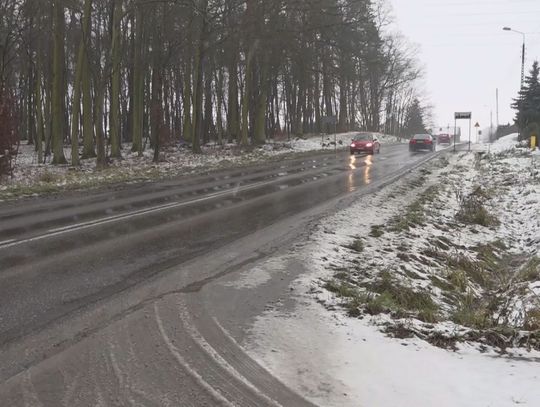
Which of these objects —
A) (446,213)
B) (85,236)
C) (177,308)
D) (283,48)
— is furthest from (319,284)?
(283,48)

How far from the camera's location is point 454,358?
3.86 meters

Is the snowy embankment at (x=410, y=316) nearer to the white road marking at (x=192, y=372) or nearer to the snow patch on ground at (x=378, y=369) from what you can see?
the snow patch on ground at (x=378, y=369)

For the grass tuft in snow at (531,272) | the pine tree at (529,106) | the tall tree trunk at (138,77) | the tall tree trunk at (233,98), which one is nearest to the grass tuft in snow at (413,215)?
the grass tuft in snow at (531,272)

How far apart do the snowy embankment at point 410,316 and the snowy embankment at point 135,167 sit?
9.27 meters

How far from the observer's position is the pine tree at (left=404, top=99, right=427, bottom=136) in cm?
9369

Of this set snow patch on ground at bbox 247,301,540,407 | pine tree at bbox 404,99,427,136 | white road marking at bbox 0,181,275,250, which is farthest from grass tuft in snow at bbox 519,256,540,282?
pine tree at bbox 404,99,427,136

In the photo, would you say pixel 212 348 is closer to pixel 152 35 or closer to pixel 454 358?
pixel 454 358

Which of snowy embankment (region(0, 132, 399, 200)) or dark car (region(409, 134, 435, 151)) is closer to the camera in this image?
snowy embankment (region(0, 132, 399, 200))

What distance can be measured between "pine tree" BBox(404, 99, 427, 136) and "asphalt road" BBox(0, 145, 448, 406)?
8719 cm

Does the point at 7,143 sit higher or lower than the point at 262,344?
higher

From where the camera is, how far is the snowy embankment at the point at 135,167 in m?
15.1

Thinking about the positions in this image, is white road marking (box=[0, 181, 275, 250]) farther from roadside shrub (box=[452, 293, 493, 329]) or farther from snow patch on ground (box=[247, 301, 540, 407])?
roadside shrub (box=[452, 293, 493, 329])

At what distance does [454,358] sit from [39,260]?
5.24 m

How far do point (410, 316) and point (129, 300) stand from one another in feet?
9.42
